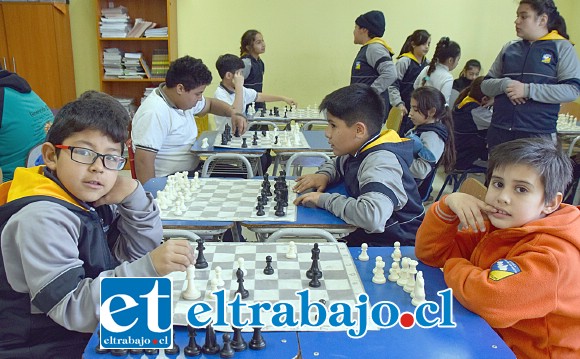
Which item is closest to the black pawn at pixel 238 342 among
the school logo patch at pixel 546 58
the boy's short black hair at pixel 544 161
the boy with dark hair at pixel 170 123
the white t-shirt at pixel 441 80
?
the boy's short black hair at pixel 544 161

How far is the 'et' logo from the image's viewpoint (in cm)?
131

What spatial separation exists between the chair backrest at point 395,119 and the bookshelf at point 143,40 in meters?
2.96

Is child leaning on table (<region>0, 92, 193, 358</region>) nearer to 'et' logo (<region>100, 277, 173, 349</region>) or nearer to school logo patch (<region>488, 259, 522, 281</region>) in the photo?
'et' logo (<region>100, 277, 173, 349</region>)

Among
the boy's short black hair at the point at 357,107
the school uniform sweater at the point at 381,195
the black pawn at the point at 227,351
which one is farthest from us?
the boy's short black hair at the point at 357,107

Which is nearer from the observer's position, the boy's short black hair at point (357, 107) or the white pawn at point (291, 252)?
the white pawn at point (291, 252)

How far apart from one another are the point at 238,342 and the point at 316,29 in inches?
252

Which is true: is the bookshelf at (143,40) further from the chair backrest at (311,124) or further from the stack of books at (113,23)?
the chair backrest at (311,124)

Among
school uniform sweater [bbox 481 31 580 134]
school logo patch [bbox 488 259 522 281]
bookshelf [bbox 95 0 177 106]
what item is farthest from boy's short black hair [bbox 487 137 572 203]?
bookshelf [bbox 95 0 177 106]

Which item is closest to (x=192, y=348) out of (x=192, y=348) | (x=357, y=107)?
(x=192, y=348)

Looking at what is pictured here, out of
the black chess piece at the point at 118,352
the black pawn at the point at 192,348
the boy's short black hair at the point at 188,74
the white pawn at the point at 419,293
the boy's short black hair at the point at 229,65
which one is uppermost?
Result: the boy's short black hair at the point at 188,74

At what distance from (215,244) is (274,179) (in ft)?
3.62

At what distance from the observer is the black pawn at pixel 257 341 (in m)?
1.31

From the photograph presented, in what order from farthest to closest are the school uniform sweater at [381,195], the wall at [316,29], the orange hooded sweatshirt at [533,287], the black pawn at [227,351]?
the wall at [316,29] < the school uniform sweater at [381,195] < the orange hooded sweatshirt at [533,287] < the black pawn at [227,351]

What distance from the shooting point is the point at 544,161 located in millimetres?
1557
